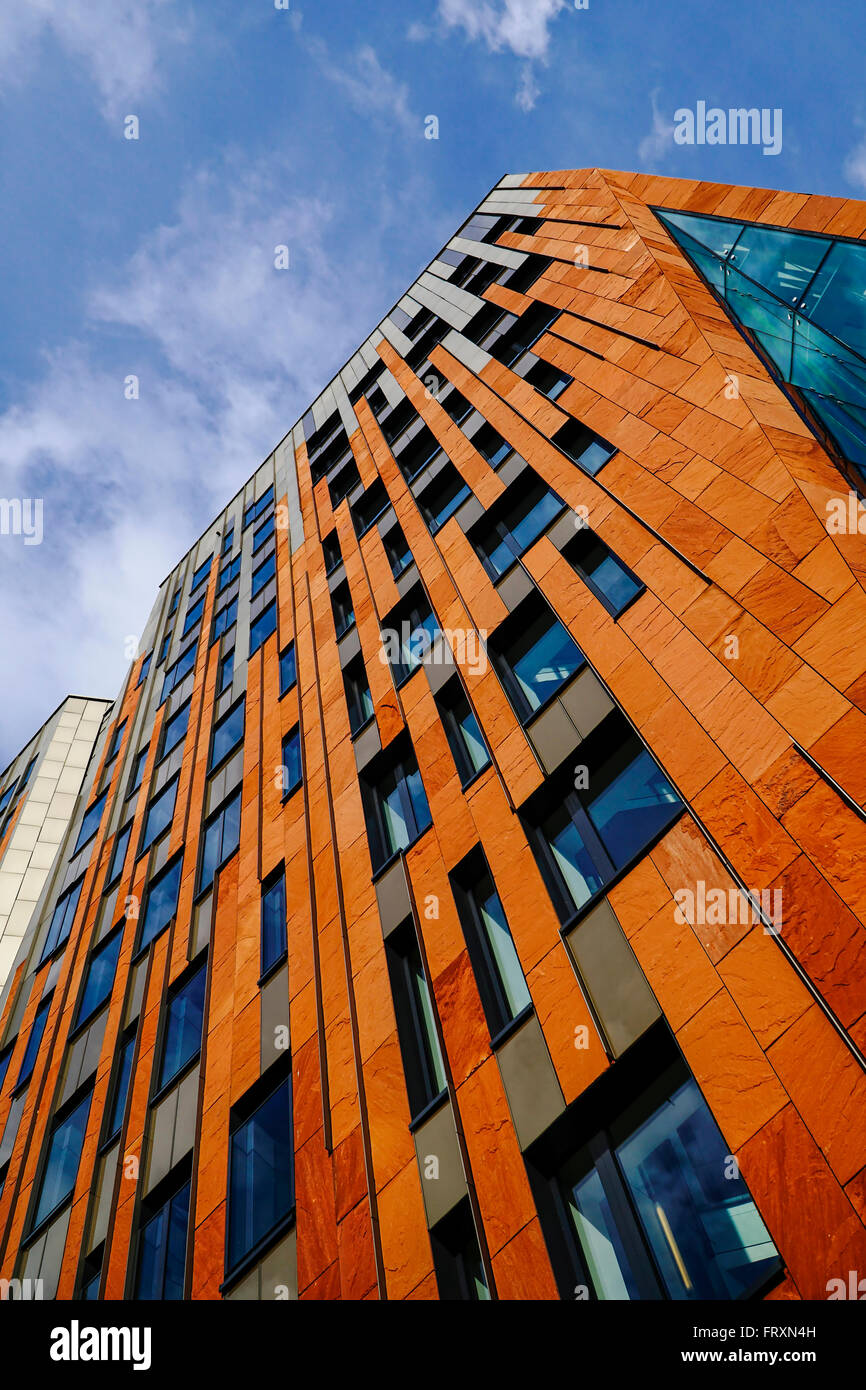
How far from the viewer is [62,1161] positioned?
18688 mm

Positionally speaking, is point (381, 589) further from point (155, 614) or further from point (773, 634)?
point (155, 614)

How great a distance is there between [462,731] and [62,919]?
17.7 metres

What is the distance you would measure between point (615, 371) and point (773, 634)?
8.41 m

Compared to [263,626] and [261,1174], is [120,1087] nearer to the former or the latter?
[261,1174]

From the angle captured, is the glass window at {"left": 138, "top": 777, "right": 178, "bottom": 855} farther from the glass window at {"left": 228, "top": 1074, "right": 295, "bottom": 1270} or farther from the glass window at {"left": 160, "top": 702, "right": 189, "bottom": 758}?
the glass window at {"left": 228, "top": 1074, "right": 295, "bottom": 1270}

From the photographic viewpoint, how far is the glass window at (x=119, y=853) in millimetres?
25734

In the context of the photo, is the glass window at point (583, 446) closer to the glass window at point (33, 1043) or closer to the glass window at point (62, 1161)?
the glass window at point (62, 1161)

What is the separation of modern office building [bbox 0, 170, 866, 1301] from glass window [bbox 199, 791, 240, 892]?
180 mm

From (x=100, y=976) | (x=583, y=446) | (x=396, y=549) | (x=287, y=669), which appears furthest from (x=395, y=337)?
(x=100, y=976)

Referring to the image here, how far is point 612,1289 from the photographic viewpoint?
855cm

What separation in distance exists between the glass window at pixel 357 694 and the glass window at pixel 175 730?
8953mm

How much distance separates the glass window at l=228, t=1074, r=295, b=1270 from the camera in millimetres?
12680
